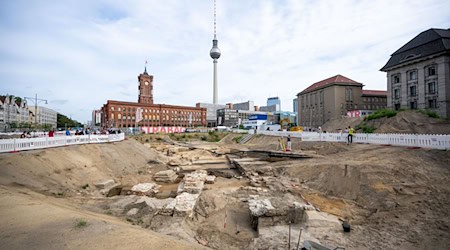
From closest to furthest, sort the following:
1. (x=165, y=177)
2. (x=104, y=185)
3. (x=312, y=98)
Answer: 1. (x=104, y=185)
2. (x=165, y=177)
3. (x=312, y=98)

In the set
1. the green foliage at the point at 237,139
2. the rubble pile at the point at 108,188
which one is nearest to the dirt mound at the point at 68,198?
the rubble pile at the point at 108,188

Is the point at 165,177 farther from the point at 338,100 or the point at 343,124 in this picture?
the point at 338,100

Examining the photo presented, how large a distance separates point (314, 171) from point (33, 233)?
1510 cm

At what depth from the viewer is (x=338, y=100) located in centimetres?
5412

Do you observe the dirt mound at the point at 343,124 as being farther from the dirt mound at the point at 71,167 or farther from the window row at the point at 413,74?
the dirt mound at the point at 71,167

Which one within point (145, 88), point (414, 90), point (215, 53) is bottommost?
point (414, 90)

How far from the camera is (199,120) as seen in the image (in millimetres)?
103625

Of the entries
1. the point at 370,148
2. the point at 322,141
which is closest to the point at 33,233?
the point at 370,148

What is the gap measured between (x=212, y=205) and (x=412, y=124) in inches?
1158

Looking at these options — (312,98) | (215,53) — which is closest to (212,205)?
(312,98)

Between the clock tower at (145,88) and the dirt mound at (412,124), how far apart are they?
89.8m

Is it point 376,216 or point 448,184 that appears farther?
point 448,184

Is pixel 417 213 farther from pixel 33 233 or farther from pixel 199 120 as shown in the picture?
pixel 199 120

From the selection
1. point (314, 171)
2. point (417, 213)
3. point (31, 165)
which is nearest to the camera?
point (417, 213)
